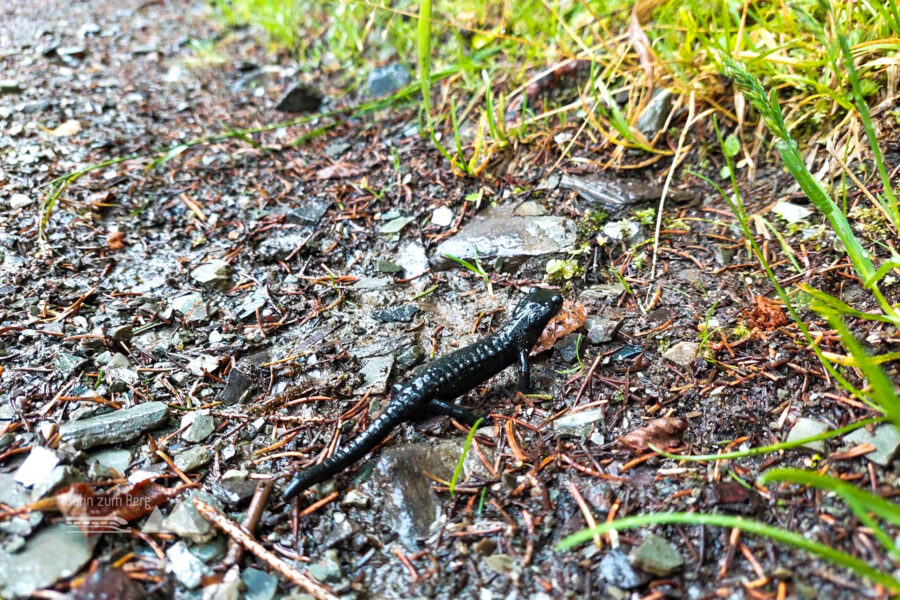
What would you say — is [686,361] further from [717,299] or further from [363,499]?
[363,499]

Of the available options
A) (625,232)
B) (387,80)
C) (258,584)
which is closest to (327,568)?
(258,584)

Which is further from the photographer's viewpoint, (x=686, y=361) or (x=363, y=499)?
(x=686, y=361)

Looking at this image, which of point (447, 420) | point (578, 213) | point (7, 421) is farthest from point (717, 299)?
point (7, 421)

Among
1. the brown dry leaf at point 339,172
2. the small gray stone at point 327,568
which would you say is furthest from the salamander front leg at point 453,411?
the brown dry leaf at point 339,172

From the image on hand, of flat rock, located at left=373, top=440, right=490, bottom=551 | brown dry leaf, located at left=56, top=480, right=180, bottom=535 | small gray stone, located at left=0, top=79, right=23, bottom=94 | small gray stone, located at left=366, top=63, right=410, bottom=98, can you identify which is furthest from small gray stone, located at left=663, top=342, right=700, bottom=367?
small gray stone, located at left=0, top=79, right=23, bottom=94

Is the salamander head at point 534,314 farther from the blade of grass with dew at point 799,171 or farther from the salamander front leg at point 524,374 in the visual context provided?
the blade of grass with dew at point 799,171

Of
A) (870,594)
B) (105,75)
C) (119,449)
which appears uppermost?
(105,75)
